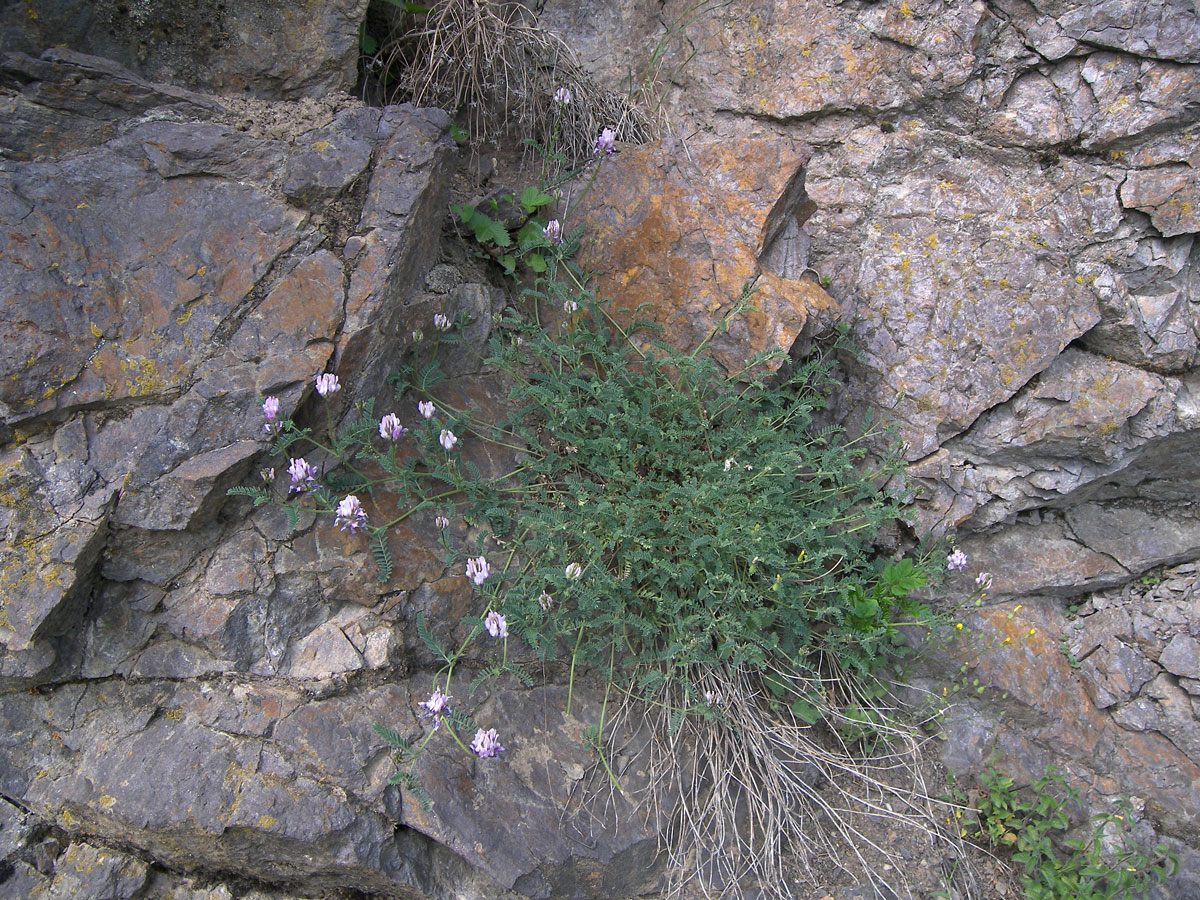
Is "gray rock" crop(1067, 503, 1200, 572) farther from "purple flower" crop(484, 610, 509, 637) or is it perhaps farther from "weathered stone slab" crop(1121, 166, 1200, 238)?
"purple flower" crop(484, 610, 509, 637)

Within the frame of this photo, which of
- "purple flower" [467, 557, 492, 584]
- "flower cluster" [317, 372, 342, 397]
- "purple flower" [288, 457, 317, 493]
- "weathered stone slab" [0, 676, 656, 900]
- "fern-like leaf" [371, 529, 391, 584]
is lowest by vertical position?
"weathered stone slab" [0, 676, 656, 900]

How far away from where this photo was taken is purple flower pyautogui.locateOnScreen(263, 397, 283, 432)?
9.34 feet

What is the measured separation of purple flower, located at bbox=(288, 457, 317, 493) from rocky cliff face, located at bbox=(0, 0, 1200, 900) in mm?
189

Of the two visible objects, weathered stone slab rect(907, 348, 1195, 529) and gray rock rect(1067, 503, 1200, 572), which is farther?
gray rock rect(1067, 503, 1200, 572)

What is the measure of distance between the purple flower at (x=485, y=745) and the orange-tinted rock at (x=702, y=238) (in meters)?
1.95

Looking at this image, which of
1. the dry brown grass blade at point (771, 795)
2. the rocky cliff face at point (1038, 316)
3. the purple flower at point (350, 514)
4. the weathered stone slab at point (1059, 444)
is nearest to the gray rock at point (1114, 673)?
the rocky cliff face at point (1038, 316)

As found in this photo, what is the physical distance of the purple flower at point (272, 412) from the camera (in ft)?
9.34

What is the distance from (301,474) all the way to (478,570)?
750mm

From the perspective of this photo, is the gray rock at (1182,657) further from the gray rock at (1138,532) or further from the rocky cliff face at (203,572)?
the rocky cliff face at (203,572)

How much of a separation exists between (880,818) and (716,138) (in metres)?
3.37

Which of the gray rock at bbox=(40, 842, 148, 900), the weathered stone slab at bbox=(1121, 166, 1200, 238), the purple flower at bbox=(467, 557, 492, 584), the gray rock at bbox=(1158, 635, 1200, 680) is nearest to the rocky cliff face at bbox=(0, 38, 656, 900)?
the gray rock at bbox=(40, 842, 148, 900)

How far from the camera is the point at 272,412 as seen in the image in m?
2.86

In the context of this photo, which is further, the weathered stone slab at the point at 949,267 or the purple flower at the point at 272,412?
the weathered stone slab at the point at 949,267

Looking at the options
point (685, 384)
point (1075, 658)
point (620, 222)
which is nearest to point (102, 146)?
point (620, 222)
